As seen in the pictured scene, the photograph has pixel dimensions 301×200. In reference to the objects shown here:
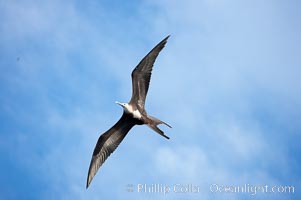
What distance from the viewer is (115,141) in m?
18.8

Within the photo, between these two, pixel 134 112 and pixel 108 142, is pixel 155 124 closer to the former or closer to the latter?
pixel 134 112

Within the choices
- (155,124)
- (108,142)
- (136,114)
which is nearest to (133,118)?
(136,114)

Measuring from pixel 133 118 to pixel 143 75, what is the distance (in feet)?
4.35

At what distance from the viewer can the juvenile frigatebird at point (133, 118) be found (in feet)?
58.5

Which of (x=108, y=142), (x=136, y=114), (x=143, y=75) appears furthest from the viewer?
(x=108, y=142)

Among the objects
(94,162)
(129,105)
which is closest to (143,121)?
(129,105)

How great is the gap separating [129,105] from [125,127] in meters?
0.83

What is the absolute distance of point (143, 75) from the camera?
18.0 metres

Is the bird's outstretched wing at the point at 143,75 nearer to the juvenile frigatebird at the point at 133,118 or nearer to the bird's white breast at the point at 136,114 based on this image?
the juvenile frigatebird at the point at 133,118

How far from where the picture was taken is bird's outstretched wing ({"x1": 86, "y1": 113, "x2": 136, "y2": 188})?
18.6 meters

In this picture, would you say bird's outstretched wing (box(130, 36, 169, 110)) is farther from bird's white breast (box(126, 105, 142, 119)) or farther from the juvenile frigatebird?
bird's white breast (box(126, 105, 142, 119))

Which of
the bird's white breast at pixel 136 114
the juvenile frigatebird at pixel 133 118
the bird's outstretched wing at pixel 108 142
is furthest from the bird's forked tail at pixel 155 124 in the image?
the bird's outstretched wing at pixel 108 142

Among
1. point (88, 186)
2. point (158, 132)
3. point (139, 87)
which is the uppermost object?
point (139, 87)

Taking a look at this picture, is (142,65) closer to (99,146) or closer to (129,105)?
(129,105)
